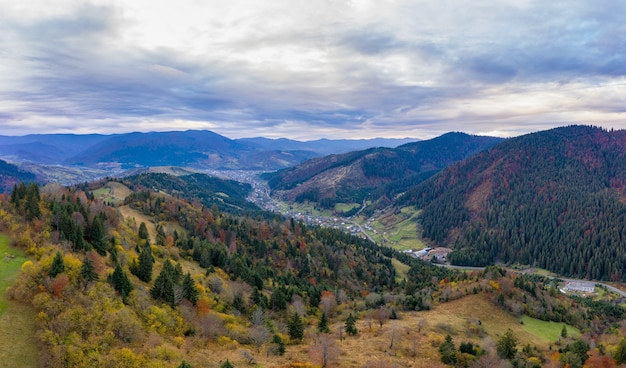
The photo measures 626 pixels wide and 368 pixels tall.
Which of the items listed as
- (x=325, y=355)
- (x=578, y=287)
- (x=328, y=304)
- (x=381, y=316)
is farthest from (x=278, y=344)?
(x=578, y=287)

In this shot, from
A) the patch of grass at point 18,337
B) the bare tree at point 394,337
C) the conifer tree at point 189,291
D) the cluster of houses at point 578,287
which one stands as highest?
the patch of grass at point 18,337

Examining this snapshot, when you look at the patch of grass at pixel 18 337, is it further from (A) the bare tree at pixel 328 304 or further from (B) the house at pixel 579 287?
(B) the house at pixel 579 287

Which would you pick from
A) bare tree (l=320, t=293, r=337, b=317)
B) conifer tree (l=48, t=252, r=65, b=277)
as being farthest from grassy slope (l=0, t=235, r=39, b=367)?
bare tree (l=320, t=293, r=337, b=317)

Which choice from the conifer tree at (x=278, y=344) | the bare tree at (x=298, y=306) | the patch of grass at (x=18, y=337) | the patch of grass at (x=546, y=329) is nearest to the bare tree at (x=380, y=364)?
the conifer tree at (x=278, y=344)

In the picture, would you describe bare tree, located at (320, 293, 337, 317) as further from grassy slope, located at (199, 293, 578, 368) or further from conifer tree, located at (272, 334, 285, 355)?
conifer tree, located at (272, 334, 285, 355)

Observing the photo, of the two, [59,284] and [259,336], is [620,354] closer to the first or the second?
[259,336]

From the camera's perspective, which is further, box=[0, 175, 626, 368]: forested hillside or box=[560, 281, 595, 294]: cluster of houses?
box=[560, 281, 595, 294]: cluster of houses
